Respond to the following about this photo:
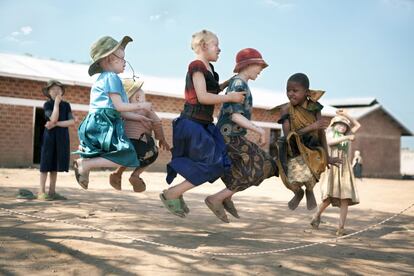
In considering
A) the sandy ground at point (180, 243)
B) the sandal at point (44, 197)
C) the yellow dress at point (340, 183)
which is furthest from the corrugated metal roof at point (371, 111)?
the sandal at point (44, 197)

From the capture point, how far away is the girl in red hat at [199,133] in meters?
3.97

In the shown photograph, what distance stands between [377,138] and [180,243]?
25776 mm

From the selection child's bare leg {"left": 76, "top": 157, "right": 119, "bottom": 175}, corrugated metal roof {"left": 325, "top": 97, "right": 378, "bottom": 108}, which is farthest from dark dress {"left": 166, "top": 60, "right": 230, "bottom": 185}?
corrugated metal roof {"left": 325, "top": 97, "right": 378, "bottom": 108}

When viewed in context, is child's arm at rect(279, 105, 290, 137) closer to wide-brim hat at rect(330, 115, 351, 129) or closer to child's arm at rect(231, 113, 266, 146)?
child's arm at rect(231, 113, 266, 146)

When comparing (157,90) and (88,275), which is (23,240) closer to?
(88,275)

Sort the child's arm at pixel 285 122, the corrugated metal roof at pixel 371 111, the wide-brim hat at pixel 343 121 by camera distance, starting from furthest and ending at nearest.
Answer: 1. the corrugated metal roof at pixel 371 111
2. the wide-brim hat at pixel 343 121
3. the child's arm at pixel 285 122

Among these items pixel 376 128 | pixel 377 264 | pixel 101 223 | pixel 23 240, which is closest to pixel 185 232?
pixel 101 223

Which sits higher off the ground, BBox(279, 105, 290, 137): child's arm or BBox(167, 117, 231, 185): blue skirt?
BBox(279, 105, 290, 137): child's arm

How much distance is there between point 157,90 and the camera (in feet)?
61.3

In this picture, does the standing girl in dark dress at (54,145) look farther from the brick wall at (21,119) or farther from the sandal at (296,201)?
the brick wall at (21,119)

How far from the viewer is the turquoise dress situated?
3.79 meters

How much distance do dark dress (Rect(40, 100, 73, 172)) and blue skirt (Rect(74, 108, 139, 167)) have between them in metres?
3.55

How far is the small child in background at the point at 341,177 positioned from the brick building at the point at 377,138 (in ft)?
69.9

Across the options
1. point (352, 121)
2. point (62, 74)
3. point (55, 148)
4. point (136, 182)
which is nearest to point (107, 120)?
point (136, 182)
